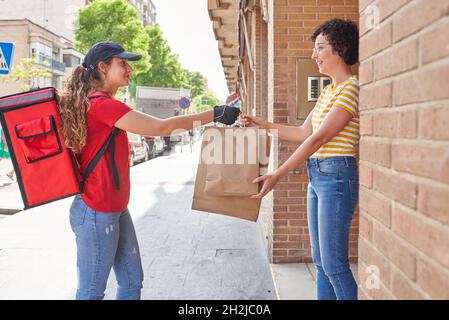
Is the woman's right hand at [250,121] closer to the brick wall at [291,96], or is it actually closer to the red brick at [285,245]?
the brick wall at [291,96]

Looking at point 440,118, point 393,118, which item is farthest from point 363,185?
point 440,118

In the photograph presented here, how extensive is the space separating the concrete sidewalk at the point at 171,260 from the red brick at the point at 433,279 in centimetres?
259

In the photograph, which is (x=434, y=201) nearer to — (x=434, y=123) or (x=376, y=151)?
(x=434, y=123)

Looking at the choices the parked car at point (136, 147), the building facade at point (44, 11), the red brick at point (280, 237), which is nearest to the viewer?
the red brick at point (280, 237)

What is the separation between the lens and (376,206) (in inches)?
53.1

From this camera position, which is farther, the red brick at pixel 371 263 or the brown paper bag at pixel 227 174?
the brown paper bag at pixel 227 174

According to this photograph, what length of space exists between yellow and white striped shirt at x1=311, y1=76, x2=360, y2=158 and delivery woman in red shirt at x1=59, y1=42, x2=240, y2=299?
0.90 meters

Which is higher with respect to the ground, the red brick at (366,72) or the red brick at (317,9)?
the red brick at (317,9)

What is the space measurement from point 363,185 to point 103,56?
165cm

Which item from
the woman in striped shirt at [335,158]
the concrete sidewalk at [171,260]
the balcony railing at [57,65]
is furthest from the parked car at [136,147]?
the balcony railing at [57,65]

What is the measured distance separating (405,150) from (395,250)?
293mm

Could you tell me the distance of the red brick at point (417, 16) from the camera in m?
0.95

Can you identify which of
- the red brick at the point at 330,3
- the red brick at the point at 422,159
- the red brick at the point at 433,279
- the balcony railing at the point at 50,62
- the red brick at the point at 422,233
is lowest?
the red brick at the point at 433,279
